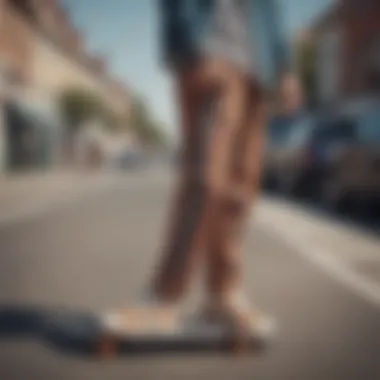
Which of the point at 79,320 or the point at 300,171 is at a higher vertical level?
the point at 300,171

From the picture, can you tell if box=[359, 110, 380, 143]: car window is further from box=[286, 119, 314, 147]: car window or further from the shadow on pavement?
the shadow on pavement

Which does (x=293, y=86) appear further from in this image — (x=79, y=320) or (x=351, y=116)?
(x=79, y=320)

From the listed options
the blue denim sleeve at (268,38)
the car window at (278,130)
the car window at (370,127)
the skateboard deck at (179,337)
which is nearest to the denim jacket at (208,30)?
the blue denim sleeve at (268,38)

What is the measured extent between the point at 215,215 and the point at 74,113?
0.41 metres

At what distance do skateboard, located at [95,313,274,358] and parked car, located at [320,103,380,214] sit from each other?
44 centimetres

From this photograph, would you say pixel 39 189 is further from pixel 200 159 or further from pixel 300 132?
pixel 300 132

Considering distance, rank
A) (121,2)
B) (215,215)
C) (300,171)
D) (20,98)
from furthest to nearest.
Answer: (300,171), (215,215), (20,98), (121,2)

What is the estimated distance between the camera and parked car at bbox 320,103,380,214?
2.36 metres

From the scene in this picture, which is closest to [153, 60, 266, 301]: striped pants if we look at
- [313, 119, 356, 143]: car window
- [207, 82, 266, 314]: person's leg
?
[207, 82, 266, 314]: person's leg

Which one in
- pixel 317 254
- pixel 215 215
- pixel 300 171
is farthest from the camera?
pixel 317 254

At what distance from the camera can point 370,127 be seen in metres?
2.35

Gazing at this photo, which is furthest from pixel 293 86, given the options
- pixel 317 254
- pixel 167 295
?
pixel 317 254

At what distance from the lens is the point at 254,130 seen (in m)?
2.21

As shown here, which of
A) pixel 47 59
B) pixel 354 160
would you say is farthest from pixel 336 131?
pixel 47 59
